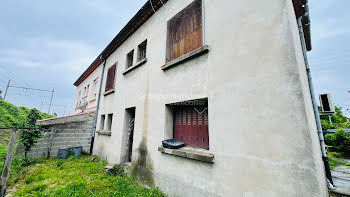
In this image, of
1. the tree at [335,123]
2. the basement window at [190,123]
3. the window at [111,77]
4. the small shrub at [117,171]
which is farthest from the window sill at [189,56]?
the tree at [335,123]

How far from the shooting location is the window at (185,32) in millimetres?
3600

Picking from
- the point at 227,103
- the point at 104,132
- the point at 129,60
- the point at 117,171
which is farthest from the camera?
the point at 104,132

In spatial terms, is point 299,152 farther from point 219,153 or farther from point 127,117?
point 127,117

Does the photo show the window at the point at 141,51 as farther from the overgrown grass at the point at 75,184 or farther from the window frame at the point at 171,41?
the overgrown grass at the point at 75,184

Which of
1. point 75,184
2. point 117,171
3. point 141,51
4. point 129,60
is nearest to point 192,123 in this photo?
point 117,171

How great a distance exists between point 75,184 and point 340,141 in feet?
35.9

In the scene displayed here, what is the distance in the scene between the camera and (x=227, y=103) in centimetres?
259

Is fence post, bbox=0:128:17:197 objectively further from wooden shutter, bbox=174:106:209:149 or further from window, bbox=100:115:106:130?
wooden shutter, bbox=174:106:209:149

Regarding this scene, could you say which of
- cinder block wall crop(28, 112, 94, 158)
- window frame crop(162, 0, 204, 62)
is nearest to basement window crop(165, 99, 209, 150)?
window frame crop(162, 0, 204, 62)

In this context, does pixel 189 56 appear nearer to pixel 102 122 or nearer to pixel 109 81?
pixel 109 81

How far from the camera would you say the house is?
1898mm

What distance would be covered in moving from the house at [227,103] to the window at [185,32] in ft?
0.10

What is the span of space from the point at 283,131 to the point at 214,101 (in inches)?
47.8

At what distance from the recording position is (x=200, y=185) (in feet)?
8.98
